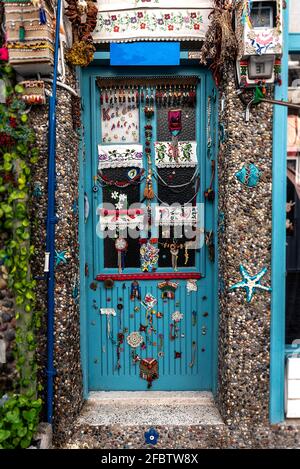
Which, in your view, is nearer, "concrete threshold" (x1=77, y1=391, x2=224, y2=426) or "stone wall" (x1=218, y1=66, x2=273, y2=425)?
"stone wall" (x1=218, y1=66, x2=273, y2=425)

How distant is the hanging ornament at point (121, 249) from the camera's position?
11.3ft

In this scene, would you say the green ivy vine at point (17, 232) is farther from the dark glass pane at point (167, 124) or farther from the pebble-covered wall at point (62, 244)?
the dark glass pane at point (167, 124)

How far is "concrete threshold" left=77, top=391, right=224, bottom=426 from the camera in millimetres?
3154

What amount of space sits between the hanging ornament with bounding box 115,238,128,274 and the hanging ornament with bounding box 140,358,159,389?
862 millimetres

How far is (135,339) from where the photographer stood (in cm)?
348

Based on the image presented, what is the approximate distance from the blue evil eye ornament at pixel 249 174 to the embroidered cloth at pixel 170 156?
0.54 metres

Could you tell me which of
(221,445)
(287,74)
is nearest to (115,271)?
(221,445)

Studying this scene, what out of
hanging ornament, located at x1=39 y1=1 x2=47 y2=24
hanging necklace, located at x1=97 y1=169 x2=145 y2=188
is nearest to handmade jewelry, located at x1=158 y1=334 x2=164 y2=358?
hanging necklace, located at x1=97 y1=169 x2=145 y2=188

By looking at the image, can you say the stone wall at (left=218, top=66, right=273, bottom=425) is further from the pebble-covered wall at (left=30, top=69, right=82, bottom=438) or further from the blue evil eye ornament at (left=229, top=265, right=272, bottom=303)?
the pebble-covered wall at (left=30, top=69, right=82, bottom=438)

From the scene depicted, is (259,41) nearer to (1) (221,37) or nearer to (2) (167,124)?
(1) (221,37)

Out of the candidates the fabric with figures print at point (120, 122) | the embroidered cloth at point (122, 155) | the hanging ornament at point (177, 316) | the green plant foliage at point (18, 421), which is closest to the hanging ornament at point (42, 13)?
the fabric with figures print at point (120, 122)

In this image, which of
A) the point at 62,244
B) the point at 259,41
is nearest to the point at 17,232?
the point at 62,244

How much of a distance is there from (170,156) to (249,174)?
76 centimetres

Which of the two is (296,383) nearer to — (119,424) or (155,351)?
(155,351)
